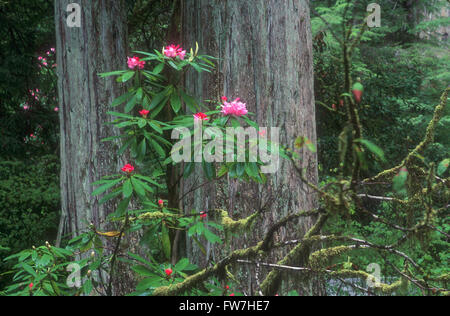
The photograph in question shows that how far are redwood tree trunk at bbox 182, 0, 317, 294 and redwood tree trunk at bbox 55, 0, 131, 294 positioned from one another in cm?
116

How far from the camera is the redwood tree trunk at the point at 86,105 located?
14.4 ft

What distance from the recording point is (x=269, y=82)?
3.57 m

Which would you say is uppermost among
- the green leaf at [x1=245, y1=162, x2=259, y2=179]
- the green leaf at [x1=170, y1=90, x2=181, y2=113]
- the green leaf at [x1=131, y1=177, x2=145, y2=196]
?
the green leaf at [x1=170, y1=90, x2=181, y2=113]

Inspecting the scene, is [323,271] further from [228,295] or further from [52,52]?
[52,52]

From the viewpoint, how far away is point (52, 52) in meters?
8.80

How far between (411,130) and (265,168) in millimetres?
5675

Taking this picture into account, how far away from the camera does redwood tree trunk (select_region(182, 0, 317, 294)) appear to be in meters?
3.49

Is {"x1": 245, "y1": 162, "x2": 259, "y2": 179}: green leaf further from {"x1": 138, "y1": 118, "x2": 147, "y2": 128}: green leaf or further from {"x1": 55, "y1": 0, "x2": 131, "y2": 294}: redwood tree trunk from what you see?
{"x1": 55, "y1": 0, "x2": 131, "y2": 294}: redwood tree trunk

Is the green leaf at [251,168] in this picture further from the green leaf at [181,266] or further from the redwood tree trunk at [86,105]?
the redwood tree trunk at [86,105]

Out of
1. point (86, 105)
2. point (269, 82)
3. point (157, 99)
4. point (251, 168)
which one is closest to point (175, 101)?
point (157, 99)

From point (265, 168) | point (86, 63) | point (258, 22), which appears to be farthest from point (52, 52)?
point (265, 168)

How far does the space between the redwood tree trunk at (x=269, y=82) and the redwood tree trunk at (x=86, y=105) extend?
116cm

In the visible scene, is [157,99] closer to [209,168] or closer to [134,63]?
[134,63]

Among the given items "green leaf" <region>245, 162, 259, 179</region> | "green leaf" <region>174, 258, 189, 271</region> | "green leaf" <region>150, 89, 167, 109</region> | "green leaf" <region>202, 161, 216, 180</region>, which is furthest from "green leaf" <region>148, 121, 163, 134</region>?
"green leaf" <region>174, 258, 189, 271</region>
